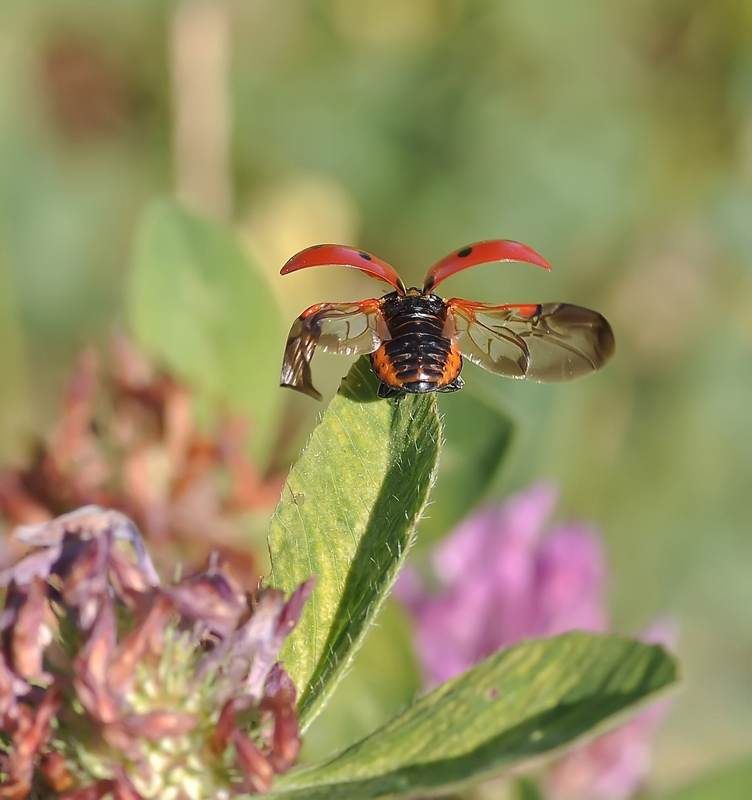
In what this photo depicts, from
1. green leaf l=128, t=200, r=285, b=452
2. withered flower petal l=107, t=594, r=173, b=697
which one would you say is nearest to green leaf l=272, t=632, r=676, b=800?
withered flower petal l=107, t=594, r=173, b=697

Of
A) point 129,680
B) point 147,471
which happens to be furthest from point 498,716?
point 147,471

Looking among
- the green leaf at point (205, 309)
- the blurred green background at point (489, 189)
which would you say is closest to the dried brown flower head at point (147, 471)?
the green leaf at point (205, 309)

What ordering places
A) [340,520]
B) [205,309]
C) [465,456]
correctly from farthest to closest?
[205,309] → [465,456] → [340,520]

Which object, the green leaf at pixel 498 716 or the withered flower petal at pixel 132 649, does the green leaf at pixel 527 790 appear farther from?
the withered flower petal at pixel 132 649

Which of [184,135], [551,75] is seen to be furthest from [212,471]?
[551,75]

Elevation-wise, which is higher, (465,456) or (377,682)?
(465,456)

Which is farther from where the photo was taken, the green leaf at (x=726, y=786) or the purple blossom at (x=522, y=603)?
the purple blossom at (x=522, y=603)

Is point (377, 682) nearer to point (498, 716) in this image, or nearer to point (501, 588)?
point (501, 588)
